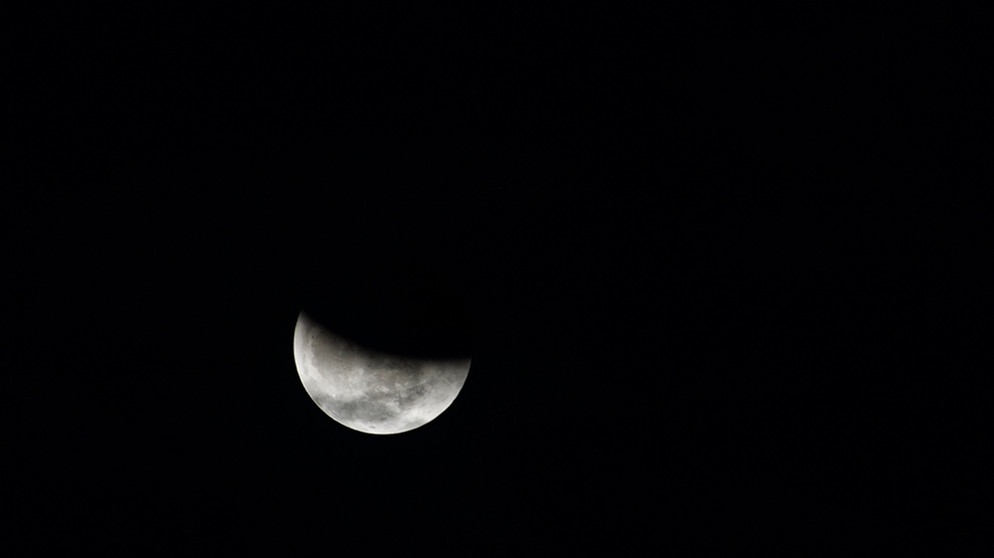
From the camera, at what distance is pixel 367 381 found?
362 cm

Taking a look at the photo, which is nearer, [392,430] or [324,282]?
[324,282]

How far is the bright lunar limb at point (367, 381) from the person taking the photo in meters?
3.57

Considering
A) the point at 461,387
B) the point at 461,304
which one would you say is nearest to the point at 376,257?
the point at 461,304

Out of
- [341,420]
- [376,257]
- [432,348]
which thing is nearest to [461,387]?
[432,348]

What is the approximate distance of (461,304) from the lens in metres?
3.79

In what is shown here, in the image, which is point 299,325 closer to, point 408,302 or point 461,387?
point 408,302

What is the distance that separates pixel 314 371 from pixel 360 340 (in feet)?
1.44

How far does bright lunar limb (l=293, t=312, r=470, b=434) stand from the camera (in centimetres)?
357

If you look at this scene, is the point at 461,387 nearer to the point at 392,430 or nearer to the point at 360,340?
the point at 392,430

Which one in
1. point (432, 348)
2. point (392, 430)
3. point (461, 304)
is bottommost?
point (392, 430)

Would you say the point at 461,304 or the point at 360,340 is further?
the point at 461,304

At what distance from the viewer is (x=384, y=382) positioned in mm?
3625

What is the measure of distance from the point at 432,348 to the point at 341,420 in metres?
0.76

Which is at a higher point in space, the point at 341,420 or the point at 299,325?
the point at 299,325
